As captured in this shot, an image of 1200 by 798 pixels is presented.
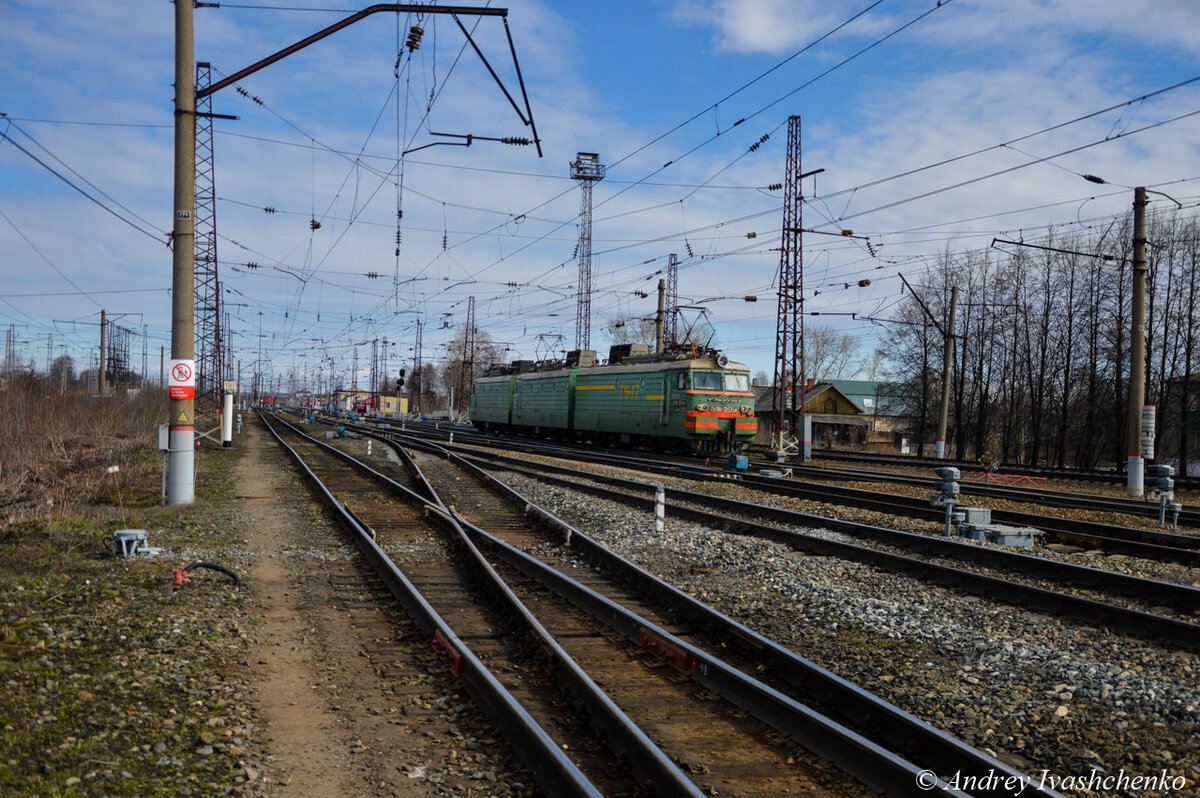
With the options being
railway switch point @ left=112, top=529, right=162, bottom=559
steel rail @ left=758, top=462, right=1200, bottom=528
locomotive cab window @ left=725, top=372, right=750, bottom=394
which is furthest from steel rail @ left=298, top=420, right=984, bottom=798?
locomotive cab window @ left=725, top=372, right=750, bottom=394

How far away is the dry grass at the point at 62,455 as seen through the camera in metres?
14.9

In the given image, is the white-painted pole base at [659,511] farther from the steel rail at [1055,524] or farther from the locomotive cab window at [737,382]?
the locomotive cab window at [737,382]

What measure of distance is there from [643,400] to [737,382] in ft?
12.1

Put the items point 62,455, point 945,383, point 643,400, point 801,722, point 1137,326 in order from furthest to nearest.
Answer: point 945,383, point 643,400, point 62,455, point 1137,326, point 801,722

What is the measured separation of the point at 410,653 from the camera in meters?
7.02

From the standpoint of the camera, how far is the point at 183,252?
1419 cm

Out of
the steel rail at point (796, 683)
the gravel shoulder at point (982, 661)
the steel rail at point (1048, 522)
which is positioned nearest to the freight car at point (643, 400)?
the steel rail at point (1048, 522)

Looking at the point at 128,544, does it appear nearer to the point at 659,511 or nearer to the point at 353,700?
the point at 353,700

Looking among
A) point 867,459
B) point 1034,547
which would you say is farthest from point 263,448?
point 1034,547

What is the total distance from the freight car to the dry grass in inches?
632

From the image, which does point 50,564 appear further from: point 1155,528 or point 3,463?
point 1155,528

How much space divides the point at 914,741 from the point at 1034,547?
8824 millimetres

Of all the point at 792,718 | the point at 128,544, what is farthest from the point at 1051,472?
the point at 128,544

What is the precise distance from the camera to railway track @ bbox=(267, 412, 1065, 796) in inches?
182
